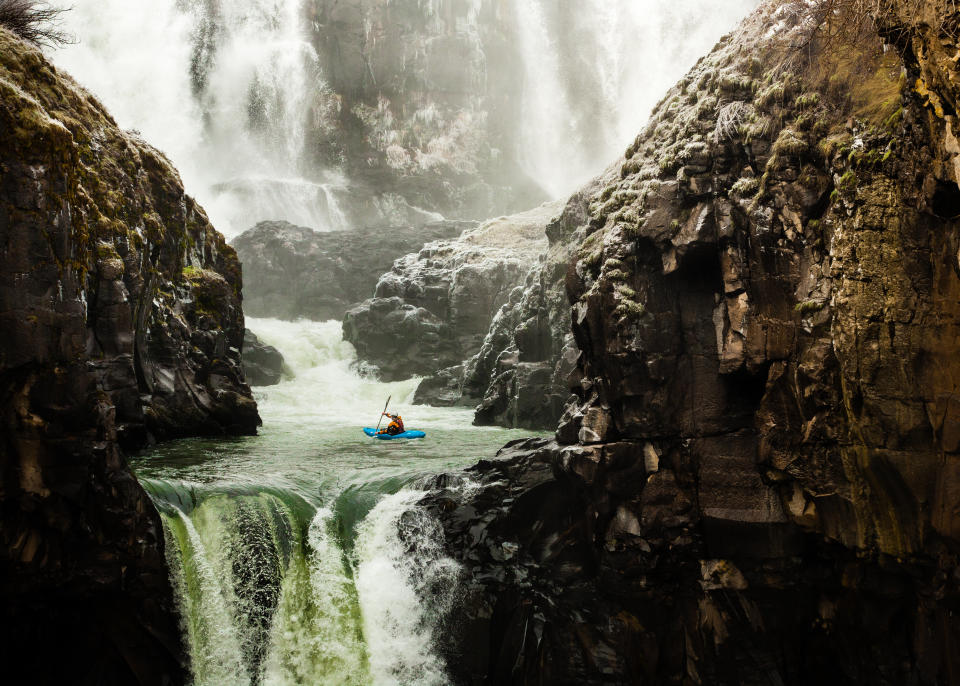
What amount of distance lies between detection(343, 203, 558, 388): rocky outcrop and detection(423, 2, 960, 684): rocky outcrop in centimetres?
2161

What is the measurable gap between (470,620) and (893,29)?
8.89 meters

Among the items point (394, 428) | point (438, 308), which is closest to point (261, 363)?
point (438, 308)

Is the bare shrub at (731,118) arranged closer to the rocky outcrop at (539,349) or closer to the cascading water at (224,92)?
the rocky outcrop at (539,349)

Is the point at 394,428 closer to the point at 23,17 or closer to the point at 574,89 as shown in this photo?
the point at 23,17

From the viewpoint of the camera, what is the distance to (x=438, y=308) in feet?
114

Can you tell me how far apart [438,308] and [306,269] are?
14.0 metres

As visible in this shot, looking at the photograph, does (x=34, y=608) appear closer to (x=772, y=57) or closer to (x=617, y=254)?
(x=617, y=254)

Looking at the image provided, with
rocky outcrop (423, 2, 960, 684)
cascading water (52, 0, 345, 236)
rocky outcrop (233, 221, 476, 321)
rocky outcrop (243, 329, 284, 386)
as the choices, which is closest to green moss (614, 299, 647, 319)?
rocky outcrop (423, 2, 960, 684)

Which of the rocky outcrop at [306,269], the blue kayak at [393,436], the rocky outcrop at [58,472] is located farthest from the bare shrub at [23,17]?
the rocky outcrop at [306,269]

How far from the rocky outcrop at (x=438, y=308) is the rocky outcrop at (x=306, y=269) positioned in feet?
26.4

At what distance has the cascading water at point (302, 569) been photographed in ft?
29.8

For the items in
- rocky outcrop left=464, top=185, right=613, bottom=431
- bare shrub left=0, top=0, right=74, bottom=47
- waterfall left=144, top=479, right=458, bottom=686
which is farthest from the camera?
rocky outcrop left=464, top=185, right=613, bottom=431

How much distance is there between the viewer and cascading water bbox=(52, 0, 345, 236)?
181ft

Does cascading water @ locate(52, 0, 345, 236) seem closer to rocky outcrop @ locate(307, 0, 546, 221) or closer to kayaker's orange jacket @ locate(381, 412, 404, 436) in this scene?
rocky outcrop @ locate(307, 0, 546, 221)
